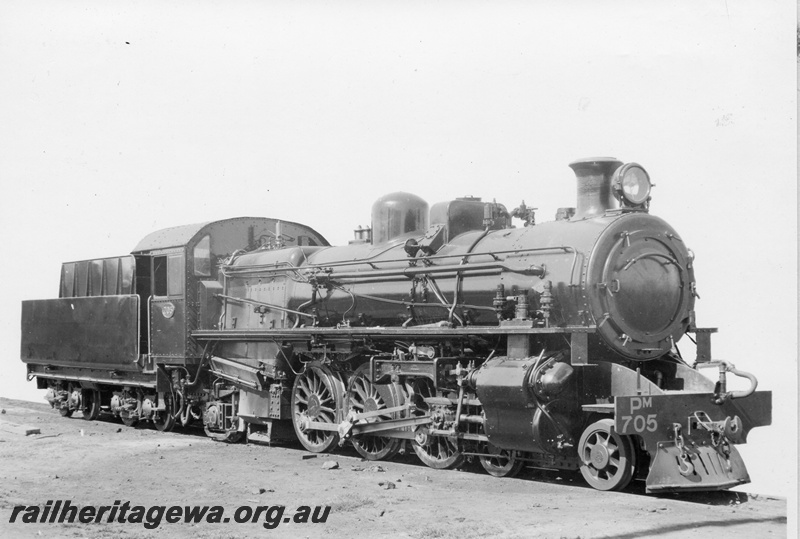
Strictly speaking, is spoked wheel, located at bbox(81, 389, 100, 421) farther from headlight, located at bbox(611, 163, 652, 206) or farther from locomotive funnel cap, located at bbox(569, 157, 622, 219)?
headlight, located at bbox(611, 163, 652, 206)

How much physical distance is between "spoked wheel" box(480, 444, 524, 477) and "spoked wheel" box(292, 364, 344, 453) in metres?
2.75

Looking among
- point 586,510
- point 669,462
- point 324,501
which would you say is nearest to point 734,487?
point 669,462

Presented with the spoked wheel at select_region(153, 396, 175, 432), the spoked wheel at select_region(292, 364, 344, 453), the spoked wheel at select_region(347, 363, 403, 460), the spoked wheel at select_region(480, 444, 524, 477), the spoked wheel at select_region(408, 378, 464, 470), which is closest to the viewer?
the spoked wheel at select_region(480, 444, 524, 477)

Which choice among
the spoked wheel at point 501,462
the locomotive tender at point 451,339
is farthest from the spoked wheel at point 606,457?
the spoked wheel at point 501,462

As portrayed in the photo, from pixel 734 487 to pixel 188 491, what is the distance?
578 cm

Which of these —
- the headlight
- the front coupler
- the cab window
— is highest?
the headlight

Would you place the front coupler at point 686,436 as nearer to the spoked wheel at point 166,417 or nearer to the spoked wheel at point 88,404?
the spoked wheel at point 166,417

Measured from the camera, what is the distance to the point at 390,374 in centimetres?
1164

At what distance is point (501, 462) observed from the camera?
10.5 metres

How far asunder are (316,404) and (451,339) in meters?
2.96

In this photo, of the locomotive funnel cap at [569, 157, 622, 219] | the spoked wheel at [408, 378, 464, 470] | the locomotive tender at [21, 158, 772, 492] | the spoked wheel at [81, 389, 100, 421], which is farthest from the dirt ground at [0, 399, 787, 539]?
the spoked wheel at [81, 389, 100, 421]

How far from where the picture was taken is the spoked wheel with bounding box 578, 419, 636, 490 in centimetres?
911

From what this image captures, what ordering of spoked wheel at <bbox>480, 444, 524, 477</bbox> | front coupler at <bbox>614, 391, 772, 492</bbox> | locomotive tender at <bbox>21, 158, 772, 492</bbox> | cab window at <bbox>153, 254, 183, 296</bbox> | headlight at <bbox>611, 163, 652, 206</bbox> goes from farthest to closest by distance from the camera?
cab window at <bbox>153, 254, 183, 296</bbox> < spoked wheel at <bbox>480, 444, 524, 477</bbox> < headlight at <bbox>611, 163, 652, 206</bbox> < locomotive tender at <bbox>21, 158, 772, 492</bbox> < front coupler at <bbox>614, 391, 772, 492</bbox>

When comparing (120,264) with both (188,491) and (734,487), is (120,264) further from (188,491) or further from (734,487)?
(734,487)
